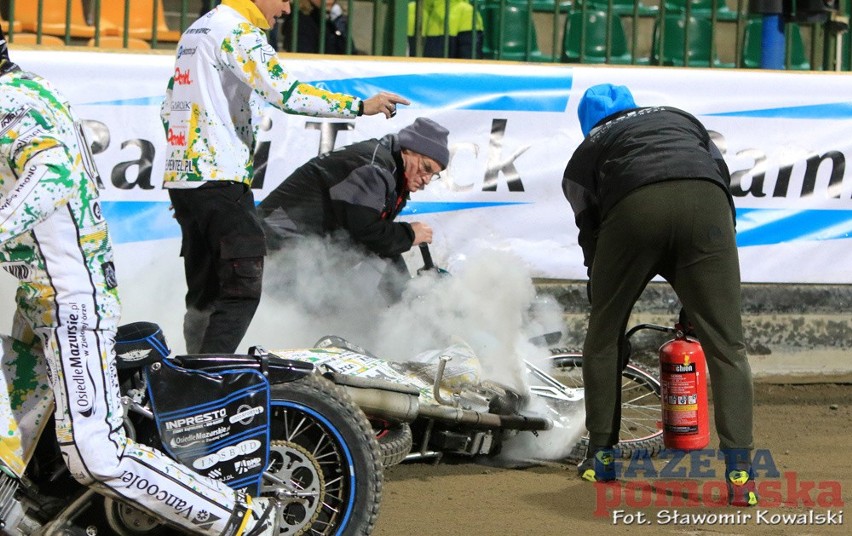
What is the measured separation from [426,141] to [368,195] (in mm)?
424

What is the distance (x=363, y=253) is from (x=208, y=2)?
236cm

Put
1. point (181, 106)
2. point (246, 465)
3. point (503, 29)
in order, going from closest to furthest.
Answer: point (246, 465)
point (181, 106)
point (503, 29)

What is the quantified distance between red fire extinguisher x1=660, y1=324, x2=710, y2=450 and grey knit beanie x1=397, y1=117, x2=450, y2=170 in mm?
1682

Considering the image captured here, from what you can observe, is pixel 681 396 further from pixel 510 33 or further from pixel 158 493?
pixel 510 33

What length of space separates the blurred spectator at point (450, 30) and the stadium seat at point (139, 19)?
1.81m

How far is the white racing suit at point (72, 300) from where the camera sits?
12.0 feet

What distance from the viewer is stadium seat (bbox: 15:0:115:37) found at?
835 cm

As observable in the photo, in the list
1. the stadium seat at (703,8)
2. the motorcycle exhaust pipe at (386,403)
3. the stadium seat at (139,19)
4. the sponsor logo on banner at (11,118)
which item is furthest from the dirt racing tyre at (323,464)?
the stadium seat at (703,8)

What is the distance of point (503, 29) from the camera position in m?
8.61

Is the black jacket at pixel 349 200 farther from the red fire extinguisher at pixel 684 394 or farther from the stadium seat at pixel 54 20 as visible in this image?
the stadium seat at pixel 54 20

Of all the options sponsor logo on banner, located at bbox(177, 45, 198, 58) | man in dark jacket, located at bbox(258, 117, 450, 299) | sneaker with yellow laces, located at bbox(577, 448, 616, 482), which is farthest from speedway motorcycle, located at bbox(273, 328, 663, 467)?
sponsor logo on banner, located at bbox(177, 45, 198, 58)

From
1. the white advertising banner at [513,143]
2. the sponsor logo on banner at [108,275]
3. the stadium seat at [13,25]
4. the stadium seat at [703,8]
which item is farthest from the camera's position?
the stadium seat at [703,8]

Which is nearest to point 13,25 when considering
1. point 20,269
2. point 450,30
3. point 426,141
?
point 450,30

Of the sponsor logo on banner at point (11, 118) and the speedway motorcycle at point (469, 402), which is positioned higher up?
the sponsor logo on banner at point (11, 118)
